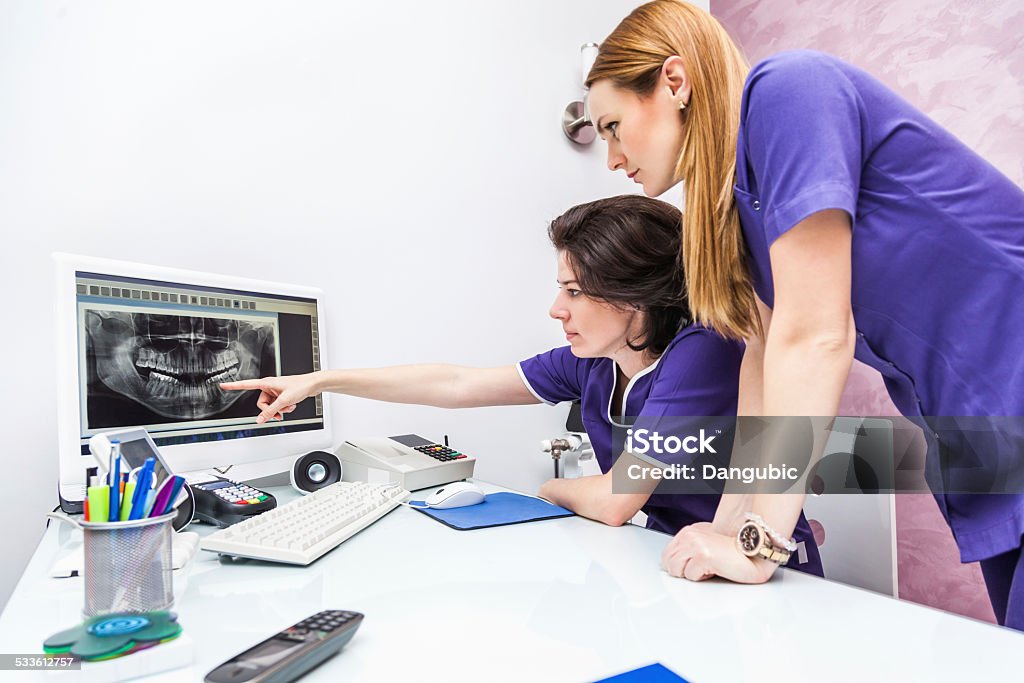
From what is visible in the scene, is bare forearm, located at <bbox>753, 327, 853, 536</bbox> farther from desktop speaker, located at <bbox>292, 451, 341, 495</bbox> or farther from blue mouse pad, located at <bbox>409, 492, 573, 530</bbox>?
desktop speaker, located at <bbox>292, 451, 341, 495</bbox>

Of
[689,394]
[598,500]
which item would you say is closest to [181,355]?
[598,500]

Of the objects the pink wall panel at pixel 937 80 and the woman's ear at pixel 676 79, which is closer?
the woman's ear at pixel 676 79

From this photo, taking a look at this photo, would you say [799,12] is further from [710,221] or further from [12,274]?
[12,274]

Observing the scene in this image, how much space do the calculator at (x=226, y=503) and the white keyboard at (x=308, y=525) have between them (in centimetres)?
6

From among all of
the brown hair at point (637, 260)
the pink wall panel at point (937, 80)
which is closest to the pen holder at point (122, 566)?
the brown hair at point (637, 260)

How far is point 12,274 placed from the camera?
1.32 meters

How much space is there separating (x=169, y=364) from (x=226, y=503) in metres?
0.32

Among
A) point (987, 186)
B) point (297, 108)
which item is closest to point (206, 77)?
point (297, 108)

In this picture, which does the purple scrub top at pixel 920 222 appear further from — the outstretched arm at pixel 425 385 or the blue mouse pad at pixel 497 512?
the outstretched arm at pixel 425 385

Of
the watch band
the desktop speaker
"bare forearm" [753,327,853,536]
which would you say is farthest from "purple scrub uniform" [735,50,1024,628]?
the desktop speaker

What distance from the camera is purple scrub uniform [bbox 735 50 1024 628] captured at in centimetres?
75

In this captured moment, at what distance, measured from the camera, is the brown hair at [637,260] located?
1197mm

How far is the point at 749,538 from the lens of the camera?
2.57 ft

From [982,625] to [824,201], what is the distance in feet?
1.49
